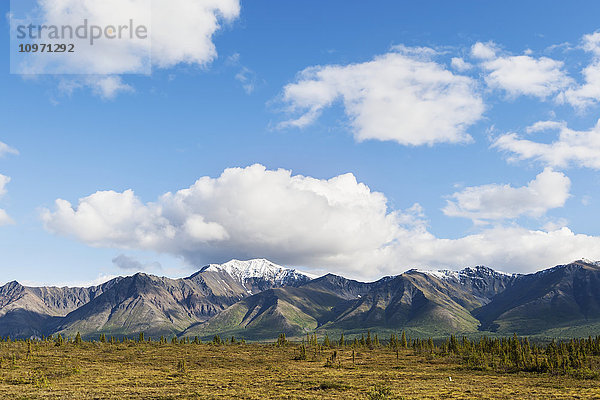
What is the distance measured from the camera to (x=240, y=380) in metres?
77.1

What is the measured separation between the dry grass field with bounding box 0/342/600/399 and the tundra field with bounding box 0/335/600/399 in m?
0.14

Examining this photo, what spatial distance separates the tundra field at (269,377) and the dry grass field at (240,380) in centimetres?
14

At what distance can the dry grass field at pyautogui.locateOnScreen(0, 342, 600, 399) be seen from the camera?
61000mm

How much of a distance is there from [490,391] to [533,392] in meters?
6.47

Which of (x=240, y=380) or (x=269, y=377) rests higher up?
(x=240, y=380)

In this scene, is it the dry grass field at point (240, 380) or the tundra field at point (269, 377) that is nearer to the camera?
the dry grass field at point (240, 380)

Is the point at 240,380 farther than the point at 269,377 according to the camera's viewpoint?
No

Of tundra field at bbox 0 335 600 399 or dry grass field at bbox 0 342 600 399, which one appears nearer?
dry grass field at bbox 0 342 600 399

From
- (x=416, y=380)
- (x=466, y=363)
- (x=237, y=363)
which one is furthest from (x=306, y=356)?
(x=416, y=380)

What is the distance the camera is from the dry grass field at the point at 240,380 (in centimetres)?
6100

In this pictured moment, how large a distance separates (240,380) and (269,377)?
7.34 m

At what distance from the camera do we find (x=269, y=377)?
8244 cm

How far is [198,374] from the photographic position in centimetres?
8519

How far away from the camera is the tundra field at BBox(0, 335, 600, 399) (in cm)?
6156
